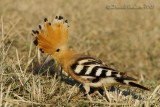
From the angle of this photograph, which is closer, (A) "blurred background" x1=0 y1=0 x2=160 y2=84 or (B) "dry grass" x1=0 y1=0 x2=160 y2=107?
(B) "dry grass" x1=0 y1=0 x2=160 y2=107

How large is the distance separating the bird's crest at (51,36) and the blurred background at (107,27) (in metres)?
1.58

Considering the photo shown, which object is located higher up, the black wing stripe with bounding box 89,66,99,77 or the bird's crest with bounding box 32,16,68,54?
the bird's crest with bounding box 32,16,68,54

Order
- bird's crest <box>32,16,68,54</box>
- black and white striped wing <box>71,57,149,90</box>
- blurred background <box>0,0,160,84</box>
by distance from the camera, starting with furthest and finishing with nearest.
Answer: blurred background <box>0,0,160,84</box>, bird's crest <box>32,16,68,54</box>, black and white striped wing <box>71,57,149,90</box>

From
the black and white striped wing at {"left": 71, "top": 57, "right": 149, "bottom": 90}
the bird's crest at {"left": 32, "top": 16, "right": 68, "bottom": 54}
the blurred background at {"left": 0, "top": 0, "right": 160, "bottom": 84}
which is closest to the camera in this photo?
the black and white striped wing at {"left": 71, "top": 57, "right": 149, "bottom": 90}

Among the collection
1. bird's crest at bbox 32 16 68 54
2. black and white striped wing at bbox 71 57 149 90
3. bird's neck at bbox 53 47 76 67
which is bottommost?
black and white striped wing at bbox 71 57 149 90

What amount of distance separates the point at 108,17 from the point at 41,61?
11.3 ft

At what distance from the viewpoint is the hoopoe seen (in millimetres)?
2826

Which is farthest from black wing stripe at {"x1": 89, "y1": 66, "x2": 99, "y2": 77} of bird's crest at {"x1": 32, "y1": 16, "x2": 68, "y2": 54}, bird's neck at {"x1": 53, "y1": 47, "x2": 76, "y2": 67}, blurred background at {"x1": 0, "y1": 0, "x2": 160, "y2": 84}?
blurred background at {"x1": 0, "y1": 0, "x2": 160, "y2": 84}

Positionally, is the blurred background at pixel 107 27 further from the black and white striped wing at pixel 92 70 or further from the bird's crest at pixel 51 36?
the black and white striped wing at pixel 92 70

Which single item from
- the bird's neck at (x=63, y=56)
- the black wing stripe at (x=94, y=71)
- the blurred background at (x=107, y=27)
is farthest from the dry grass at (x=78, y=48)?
the black wing stripe at (x=94, y=71)

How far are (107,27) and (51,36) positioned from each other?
362 cm

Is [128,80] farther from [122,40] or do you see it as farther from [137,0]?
[137,0]

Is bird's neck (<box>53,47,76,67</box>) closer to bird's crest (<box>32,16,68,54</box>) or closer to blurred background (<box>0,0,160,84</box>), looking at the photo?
bird's crest (<box>32,16,68,54</box>)

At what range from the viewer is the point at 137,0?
23.8 feet
